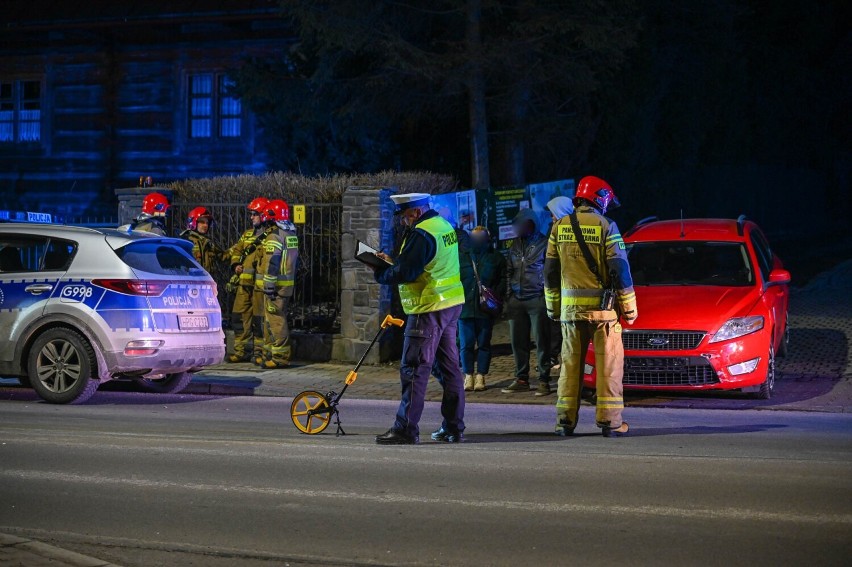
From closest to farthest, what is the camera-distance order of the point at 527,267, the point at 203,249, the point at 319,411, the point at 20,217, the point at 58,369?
the point at 319,411
the point at 58,369
the point at 527,267
the point at 20,217
the point at 203,249

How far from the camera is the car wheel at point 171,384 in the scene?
13.5 m

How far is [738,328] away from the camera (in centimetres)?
1180

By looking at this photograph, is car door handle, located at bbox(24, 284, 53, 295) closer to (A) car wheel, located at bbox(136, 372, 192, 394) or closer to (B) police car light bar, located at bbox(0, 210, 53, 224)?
(B) police car light bar, located at bbox(0, 210, 53, 224)

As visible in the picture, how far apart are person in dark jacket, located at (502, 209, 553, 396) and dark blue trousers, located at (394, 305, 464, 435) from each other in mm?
3633

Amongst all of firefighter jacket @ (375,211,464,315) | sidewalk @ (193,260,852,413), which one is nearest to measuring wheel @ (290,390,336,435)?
firefighter jacket @ (375,211,464,315)

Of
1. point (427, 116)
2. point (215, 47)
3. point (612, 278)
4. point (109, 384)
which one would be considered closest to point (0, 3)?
point (215, 47)

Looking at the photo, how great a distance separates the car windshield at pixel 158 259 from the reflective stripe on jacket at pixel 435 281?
3.85 meters

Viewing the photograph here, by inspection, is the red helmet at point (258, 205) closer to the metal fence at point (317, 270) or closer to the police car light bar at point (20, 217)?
the metal fence at point (317, 270)

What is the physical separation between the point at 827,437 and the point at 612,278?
2207 millimetres

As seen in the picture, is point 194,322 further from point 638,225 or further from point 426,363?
point 638,225

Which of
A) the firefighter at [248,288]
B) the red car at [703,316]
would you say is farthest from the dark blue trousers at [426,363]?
the firefighter at [248,288]

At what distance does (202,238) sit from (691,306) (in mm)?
6877

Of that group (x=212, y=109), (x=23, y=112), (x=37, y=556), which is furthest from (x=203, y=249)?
(x=23, y=112)

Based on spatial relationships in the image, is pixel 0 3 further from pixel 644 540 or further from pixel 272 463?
pixel 644 540
